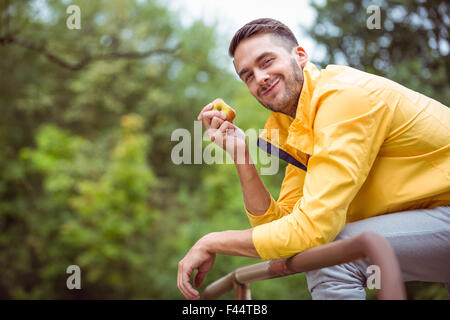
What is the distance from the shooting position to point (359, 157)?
4.00 feet

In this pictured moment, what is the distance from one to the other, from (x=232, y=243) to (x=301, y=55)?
2.76 feet

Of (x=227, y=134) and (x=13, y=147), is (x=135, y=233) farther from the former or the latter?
(x=227, y=134)

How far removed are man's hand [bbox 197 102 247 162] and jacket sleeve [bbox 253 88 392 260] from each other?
1.14 ft

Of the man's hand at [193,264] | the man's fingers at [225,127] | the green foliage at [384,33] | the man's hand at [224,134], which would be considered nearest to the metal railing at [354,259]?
the man's hand at [193,264]

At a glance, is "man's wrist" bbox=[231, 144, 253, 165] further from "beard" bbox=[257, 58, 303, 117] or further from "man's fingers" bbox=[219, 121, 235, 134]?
"beard" bbox=[257, 58, 303, 117]

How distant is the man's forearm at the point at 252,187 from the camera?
5.22 ft

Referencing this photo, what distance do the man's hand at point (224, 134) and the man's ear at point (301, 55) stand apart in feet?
1.24

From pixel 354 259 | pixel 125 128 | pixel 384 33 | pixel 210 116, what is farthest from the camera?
pixel 125 128

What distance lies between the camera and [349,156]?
47.4 inches

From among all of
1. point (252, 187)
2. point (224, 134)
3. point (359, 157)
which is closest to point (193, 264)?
point (252, 187)

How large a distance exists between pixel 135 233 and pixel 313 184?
34.8ft

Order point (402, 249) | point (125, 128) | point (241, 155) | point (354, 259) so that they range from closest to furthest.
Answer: point (354, 259) → point (402, 249) → point (241, 155) → point (125, 128)

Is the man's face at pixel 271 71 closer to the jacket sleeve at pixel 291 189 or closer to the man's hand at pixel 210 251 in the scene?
the jacket sleeve at pixel 291 189

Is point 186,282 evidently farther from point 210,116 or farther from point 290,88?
point 290,88
